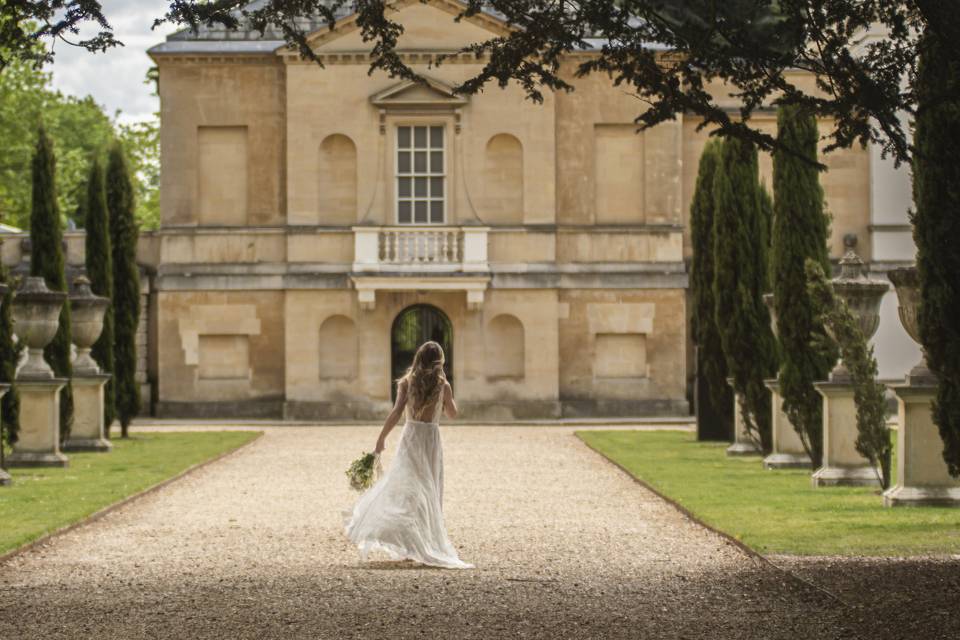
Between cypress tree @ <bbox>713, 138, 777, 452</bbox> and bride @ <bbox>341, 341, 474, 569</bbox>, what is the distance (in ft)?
36.7

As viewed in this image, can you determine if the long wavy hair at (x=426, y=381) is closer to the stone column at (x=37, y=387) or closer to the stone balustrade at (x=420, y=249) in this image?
the stone column at (x=37, y=387)

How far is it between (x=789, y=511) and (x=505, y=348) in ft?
67.1

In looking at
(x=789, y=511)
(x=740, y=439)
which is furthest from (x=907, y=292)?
(x=740, y=439)

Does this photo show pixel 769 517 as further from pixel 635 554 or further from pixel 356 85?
pixel 356 85

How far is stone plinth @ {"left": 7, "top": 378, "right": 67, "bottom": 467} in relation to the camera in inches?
792

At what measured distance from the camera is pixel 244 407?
113ft

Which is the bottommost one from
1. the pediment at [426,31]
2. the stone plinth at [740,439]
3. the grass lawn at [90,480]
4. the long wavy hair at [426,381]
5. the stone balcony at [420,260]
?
the grass lawn at [90,480]

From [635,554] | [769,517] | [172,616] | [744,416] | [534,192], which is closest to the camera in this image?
[172,616]

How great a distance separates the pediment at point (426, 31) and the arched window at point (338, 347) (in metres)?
5.80

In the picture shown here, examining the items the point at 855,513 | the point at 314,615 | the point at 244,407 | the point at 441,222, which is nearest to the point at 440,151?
the point at 441,222

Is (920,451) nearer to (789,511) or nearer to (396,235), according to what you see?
(789,511)

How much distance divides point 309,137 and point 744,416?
50.0 feet

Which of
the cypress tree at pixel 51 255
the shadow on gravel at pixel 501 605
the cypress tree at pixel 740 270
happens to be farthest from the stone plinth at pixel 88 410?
the shadow on gravel at pixel 501 605

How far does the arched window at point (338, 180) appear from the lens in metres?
34.5
